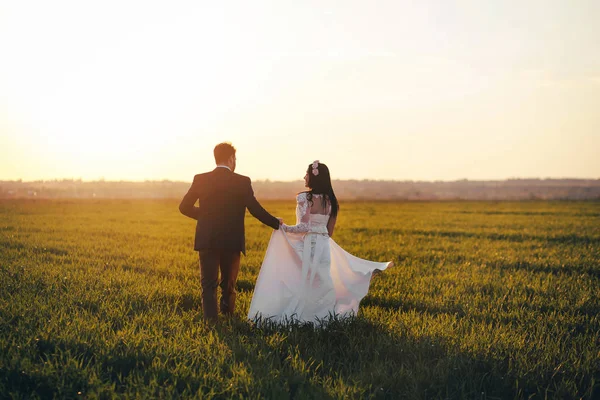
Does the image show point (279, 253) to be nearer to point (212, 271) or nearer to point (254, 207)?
point (254, 207)

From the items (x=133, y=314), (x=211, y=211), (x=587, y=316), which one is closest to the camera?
(x=211, y=211)

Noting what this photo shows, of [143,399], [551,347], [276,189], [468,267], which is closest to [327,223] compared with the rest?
[551,347]

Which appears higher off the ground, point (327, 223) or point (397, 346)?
point (327, 223)

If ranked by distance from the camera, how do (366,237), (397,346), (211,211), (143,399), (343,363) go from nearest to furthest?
(143,399)
(343,363)
(397,346)
(211,211)
(366,237)

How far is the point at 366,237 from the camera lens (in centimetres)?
2167

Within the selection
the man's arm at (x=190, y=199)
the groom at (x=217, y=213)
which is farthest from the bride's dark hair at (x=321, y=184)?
the man's arm at (x=190, y=199)

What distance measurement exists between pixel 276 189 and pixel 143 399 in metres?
76.8

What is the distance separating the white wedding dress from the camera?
736 cm

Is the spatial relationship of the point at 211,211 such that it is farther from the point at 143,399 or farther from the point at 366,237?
the point at 366,237

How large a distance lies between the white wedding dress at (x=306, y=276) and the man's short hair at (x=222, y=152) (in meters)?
1.22

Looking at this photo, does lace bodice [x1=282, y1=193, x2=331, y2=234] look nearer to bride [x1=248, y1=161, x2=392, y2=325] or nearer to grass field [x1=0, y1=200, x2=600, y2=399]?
bride [x1=248, y1=161, x2=392, y2=325]

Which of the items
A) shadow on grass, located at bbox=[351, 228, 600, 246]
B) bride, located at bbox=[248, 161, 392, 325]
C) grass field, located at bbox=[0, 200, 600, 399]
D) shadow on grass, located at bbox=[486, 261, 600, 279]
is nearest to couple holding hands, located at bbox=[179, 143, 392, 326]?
bride, located at bbox=[248, 161, 392, 325]

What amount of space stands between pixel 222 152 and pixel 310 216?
157 centimetres

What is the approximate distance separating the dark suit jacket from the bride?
74 centimetres
